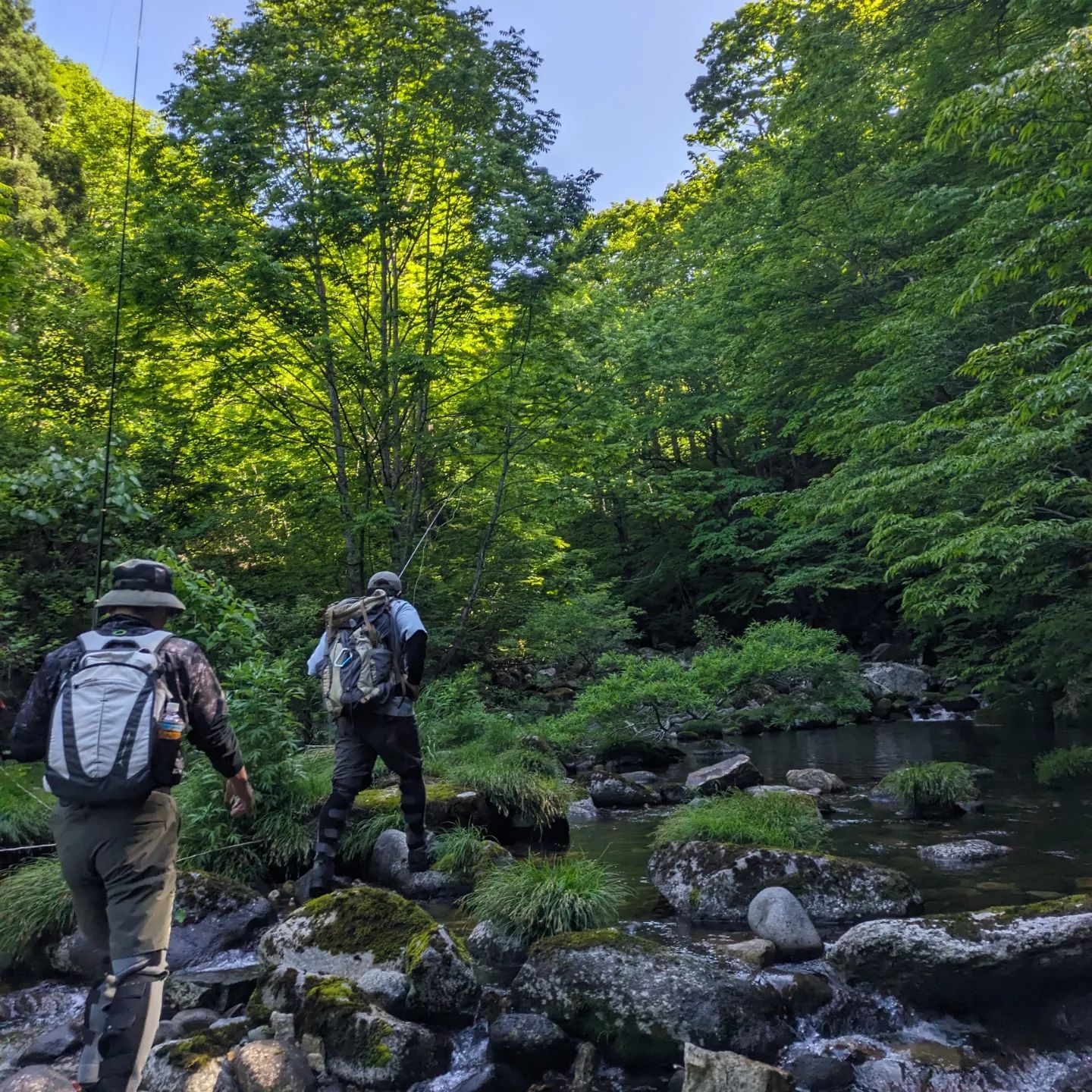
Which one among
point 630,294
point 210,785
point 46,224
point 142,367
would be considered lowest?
point 210,785

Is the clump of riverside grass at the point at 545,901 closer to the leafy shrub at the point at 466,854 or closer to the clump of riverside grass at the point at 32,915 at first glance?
the leafy shrub at the point at 466,854

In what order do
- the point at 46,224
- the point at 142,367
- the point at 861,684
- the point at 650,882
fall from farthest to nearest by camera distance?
1. the point at 46,224
2. the point at 861,684
3. the point at 142,367
4. the point at 650,882

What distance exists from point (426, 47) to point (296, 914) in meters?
12.3

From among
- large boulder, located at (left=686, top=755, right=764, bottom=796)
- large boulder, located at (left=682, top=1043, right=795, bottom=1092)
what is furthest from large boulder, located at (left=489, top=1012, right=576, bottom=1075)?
large boulder, located at (left=686, top=755, right=764, bottom=796)

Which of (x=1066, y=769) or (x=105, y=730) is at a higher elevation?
(x=105, y=730)

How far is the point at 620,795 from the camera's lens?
373 inches

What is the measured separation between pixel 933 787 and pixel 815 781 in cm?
165

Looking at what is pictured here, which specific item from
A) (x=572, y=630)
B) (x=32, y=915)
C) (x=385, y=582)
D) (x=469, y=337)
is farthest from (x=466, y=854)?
(x=469, y=337)

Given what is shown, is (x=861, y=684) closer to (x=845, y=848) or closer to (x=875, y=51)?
(x=845, y=848)

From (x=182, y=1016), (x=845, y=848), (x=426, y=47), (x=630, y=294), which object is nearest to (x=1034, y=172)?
(x=845, y=848)

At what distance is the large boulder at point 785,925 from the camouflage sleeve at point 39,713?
13.3 ft

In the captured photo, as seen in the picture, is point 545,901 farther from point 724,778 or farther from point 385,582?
point 724,778

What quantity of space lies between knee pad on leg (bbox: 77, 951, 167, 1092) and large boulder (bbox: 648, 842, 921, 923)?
373cm

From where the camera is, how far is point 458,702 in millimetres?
11781
